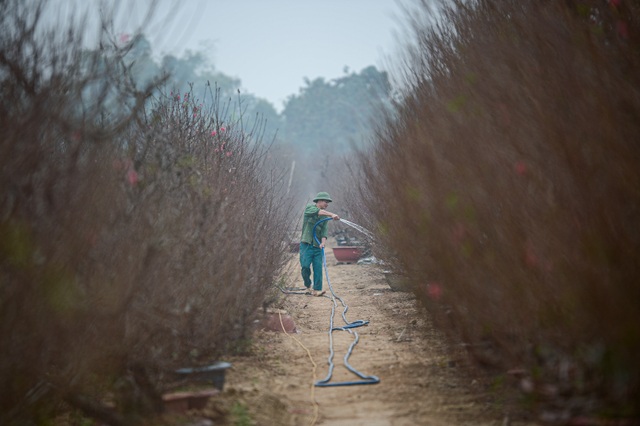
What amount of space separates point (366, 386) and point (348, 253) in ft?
41.7

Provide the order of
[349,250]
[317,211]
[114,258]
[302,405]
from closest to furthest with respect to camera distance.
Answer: [114,258] < [302,405] < [317,211] < [349,250]

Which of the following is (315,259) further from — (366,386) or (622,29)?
(622,29)

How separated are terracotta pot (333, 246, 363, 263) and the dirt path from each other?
9196 mm

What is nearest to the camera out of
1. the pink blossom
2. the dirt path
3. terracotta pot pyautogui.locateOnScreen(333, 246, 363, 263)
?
the pink blossom

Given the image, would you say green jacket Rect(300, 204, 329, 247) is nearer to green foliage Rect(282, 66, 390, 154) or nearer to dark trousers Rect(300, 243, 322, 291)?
dark trousers Rect(300, 243, 322, 291)

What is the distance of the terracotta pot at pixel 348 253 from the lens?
17.9 metres

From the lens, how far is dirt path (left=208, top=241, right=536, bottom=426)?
4.45m

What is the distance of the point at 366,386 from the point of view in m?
5.25

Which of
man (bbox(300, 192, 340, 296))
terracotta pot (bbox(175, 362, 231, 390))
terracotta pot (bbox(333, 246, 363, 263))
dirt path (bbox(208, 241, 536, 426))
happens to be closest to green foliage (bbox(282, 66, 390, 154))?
terracotta pot (bbox(333, 246, 363, 263))

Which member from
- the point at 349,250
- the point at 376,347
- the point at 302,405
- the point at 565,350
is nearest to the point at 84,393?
the point at 302,405

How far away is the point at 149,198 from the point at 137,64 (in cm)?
78

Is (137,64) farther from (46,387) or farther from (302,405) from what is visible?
(302,405)

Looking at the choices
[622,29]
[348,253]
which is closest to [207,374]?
[622,29]

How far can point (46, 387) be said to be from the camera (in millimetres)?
3566
